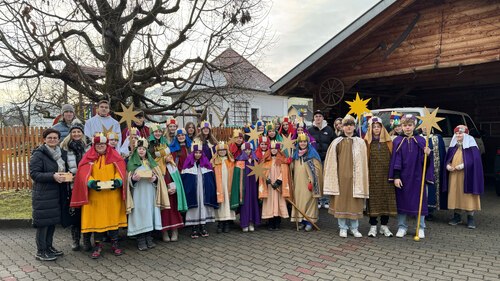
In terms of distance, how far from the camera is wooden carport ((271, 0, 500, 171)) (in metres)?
7.58

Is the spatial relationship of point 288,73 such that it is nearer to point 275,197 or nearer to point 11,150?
point 275,197

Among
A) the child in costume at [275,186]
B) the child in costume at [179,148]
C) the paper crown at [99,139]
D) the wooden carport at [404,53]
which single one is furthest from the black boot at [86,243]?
the wooden carport at [404,53]

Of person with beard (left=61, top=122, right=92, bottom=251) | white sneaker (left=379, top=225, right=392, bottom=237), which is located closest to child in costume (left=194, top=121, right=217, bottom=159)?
person with beard (left=61, top=122, right=92, bottom=251)

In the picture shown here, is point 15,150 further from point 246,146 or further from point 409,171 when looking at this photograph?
point 409,171

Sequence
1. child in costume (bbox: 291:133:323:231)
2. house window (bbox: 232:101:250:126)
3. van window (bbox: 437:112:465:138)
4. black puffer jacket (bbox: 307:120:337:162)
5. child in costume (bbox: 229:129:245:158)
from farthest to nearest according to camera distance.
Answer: house window (bbox: 232:101:250:126) < van window (bbox: 437:112:465:138) < black puffer jacket (bbox: 307:120:337:162) < child in costume (bbox: 229:129:245:158) < child in costume (bbox: 291:133:323:231)

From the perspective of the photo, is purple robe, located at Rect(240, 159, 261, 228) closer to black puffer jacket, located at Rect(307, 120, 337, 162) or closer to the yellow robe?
black puffer jacket, located at Rect(307, 120, 337, 162)

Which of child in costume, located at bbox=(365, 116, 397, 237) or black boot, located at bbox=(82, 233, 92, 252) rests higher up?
child in costume, located at bbox=(365, 116, 397, 237)

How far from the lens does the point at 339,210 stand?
5.78m

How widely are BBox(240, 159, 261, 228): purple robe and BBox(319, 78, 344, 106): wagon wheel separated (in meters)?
4.69

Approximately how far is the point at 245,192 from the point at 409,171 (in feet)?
8.94

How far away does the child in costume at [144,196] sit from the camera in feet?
17.1

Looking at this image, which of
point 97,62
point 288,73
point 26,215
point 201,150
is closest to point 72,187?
point 201,150

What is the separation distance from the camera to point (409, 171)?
566 cm

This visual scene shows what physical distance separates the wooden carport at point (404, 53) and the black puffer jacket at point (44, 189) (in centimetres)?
690
